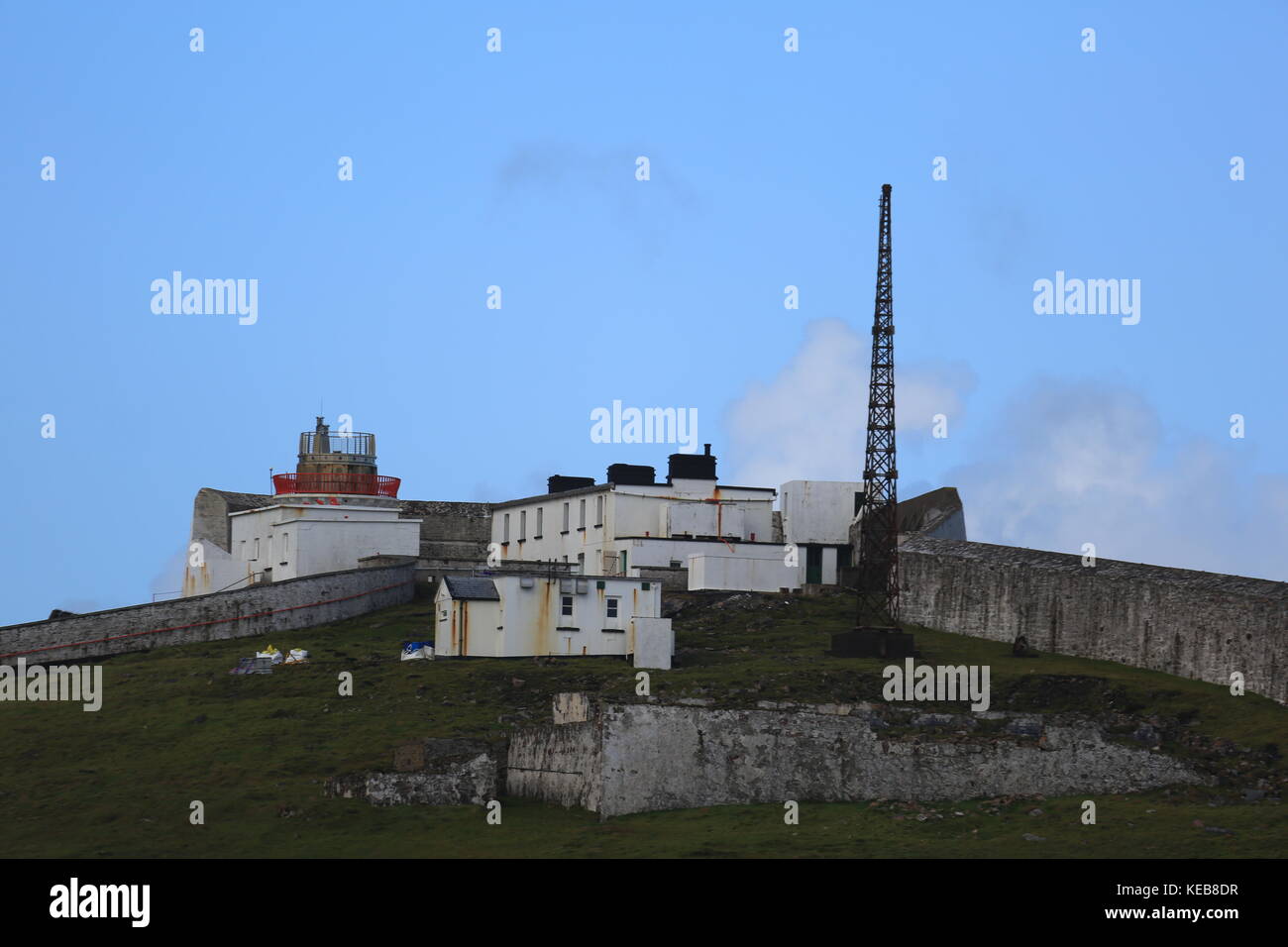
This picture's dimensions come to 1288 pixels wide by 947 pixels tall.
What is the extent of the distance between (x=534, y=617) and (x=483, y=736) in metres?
13.6

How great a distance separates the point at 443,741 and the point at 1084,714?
1725 centimetres

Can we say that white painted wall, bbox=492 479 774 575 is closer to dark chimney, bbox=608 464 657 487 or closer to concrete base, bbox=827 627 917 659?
dark chimney, bbox=608 464 657 487

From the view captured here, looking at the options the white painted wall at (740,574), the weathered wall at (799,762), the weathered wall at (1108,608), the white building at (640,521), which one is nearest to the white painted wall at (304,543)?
the white building at (640,521)

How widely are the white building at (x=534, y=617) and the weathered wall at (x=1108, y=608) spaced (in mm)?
11082

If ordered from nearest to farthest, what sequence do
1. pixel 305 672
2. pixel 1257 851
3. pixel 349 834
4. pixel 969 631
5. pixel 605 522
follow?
pixel 1257 851, pixel 349 834, pixel 305 672, pixel 969 631, pixel 605 522

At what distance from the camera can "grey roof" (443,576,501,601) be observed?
222ft

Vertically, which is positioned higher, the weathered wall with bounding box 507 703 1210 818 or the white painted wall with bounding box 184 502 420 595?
the white painted wall with bounding box 184 502 420 595

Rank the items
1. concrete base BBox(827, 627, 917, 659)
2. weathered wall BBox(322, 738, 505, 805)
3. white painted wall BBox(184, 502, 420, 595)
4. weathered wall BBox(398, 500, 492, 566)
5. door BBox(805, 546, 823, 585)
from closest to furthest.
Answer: weathered wall BBox(322, 738, 505, 805)
concrete base BBox(827, 627, 917, 659)
white painted wall BBox(184, 502, 420, 595)
door BBox(805, 546, 823, 585)
weathered wall BBox(398, 500, 492, 566)

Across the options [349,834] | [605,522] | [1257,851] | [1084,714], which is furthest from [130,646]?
[1257,851]

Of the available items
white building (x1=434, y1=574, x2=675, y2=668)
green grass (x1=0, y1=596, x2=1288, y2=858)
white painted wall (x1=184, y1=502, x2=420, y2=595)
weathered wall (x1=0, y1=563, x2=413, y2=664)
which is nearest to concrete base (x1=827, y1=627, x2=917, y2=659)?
green grass (x1=0, y1=596, x2=1288, y2=858)

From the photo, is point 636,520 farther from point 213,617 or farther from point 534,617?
point 213,617

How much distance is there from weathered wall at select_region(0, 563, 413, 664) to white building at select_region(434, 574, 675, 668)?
9549mm
